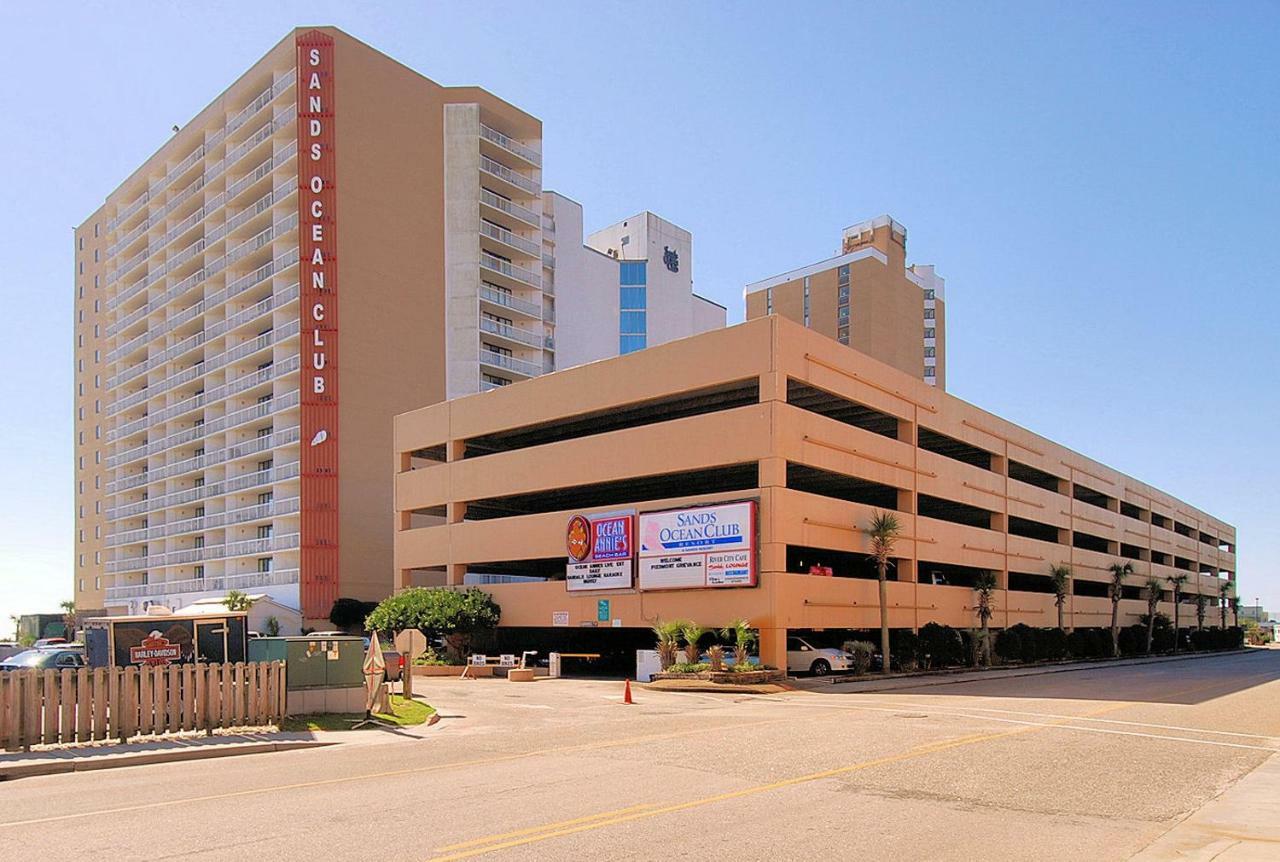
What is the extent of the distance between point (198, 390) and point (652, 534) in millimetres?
53761

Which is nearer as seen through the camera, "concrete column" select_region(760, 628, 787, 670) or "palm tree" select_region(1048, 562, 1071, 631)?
"concrete column" select_region(760, 628, 787, 670)

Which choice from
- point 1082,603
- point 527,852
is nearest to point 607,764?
point 527,852

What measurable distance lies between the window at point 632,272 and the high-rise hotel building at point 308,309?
5.98 ft

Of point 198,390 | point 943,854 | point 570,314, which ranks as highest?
point 570,314

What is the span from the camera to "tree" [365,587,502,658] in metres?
47.5

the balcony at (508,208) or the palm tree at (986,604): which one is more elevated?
the balcony at (508,208)

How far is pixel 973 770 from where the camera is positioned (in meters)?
14.4

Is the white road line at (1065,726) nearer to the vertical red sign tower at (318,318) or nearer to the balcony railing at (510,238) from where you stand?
the vertical red sign tower at (318,318)

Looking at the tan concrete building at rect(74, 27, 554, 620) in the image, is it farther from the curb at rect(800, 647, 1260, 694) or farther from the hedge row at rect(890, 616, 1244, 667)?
the curb at rect(800, 647, 1260, 694)

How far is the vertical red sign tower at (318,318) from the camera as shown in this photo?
63.8 meters

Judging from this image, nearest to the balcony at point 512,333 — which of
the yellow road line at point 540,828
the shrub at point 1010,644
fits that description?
the shrub at point 1010,644

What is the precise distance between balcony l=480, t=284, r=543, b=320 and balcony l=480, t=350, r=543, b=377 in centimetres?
353

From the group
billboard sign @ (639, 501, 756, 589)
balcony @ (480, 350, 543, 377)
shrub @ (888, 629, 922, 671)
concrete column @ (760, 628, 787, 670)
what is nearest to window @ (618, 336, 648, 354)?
balcony @ (480, 350, 543, 377)

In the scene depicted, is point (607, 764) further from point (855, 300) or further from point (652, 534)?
point (855, 300)
